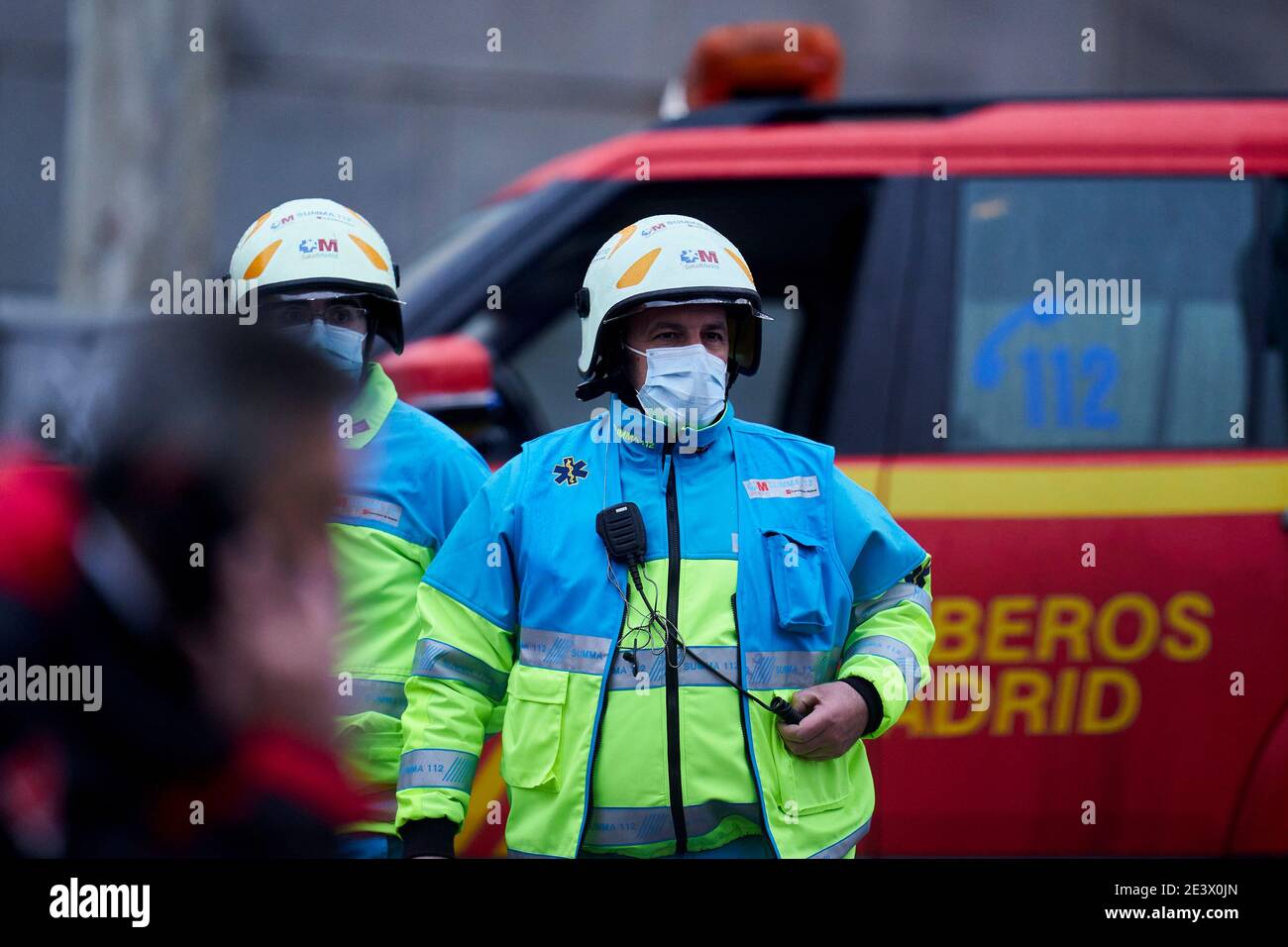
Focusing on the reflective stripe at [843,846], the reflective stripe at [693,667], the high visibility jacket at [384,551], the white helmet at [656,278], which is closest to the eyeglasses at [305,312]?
the high visibility jacket at [384,551]

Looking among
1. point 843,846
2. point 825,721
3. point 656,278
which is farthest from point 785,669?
point 656,278

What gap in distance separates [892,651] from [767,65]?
190cm

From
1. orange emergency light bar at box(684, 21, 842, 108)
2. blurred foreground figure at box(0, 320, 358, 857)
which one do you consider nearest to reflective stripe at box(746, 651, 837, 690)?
blurred foreground figure at box(0, 320, 358, 857)

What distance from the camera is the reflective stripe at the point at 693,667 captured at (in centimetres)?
198

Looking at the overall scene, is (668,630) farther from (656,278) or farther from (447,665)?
(656,278)

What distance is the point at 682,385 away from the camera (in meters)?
2.10

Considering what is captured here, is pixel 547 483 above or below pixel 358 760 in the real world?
above

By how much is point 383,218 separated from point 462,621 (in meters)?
5.36

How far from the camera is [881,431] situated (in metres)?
2.84

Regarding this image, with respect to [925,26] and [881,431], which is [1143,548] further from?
[925,26]

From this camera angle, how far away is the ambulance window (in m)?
2.82

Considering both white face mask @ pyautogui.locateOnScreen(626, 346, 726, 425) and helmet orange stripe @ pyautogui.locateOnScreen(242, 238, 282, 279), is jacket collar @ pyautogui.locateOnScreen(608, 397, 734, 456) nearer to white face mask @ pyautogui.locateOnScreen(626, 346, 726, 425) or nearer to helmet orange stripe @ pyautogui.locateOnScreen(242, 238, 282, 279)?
white face mask @ pyautogui.locateOnScreen(626, 346, 726, 425)
